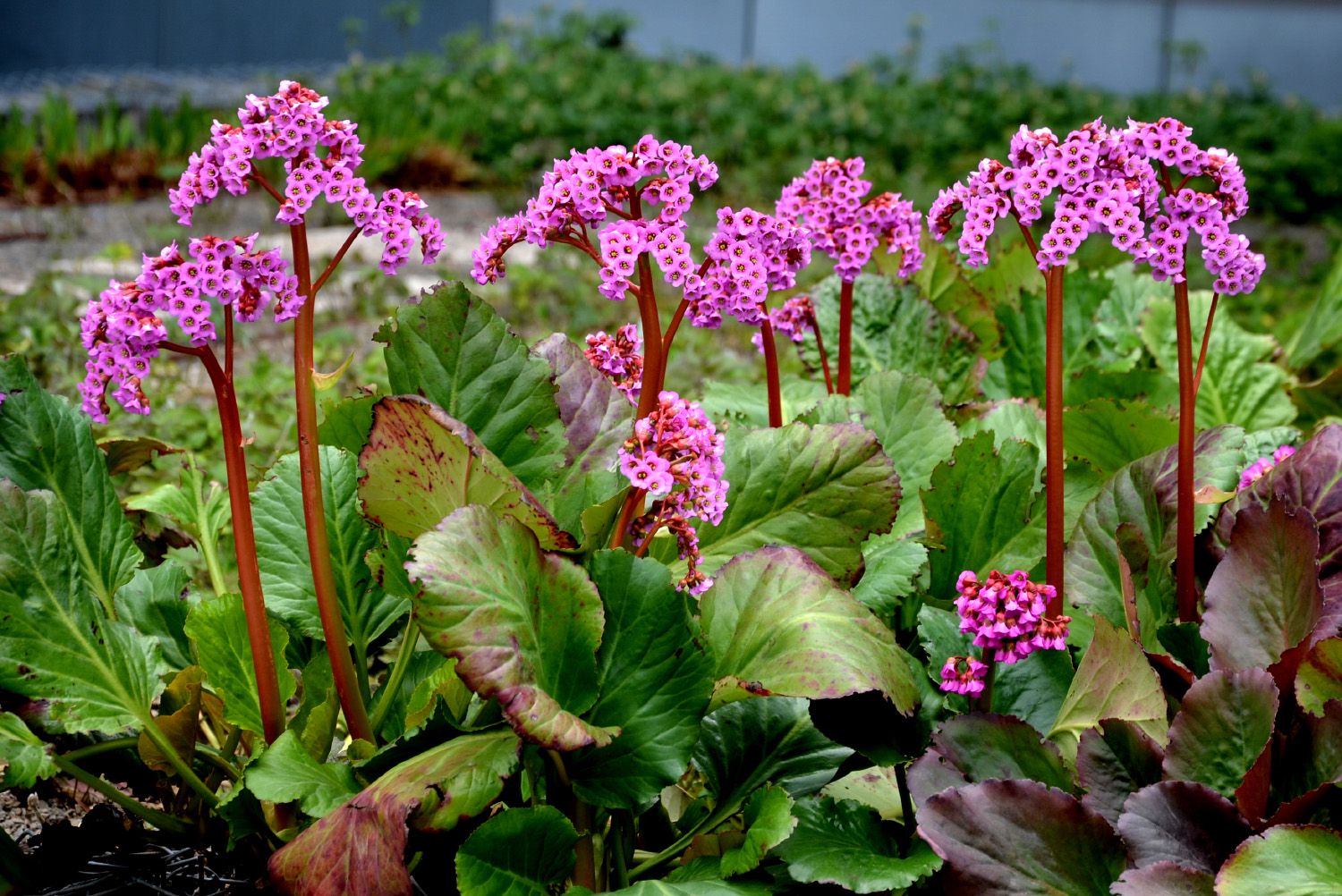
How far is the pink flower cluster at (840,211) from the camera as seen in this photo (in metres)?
1.83

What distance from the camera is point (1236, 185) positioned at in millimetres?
1452

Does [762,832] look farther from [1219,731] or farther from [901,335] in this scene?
[901,335]

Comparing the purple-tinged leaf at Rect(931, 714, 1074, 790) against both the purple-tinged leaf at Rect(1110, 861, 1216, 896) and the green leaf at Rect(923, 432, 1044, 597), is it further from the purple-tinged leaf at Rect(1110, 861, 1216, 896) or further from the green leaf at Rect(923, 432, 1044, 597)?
the green leaf at Rect(923, 432, 1044, 597)

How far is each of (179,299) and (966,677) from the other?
0.89 meters

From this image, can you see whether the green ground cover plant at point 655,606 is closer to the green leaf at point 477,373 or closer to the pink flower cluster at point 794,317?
the green leaf at point 477,373

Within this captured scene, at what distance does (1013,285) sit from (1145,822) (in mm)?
1503

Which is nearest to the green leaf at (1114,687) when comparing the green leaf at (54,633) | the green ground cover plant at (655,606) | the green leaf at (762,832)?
the green ground cover plant at (655,606)

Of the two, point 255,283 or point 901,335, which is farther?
point 901,335

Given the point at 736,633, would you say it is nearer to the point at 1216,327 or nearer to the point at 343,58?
the point at 1216,327

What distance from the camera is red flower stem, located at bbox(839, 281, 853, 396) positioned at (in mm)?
1906

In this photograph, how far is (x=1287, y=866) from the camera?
120 centimetres

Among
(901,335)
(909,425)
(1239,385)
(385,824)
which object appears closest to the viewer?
(385,824)

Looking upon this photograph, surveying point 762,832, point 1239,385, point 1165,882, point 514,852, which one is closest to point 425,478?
point 514,852

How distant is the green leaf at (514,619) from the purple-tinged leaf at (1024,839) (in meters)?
0.36
